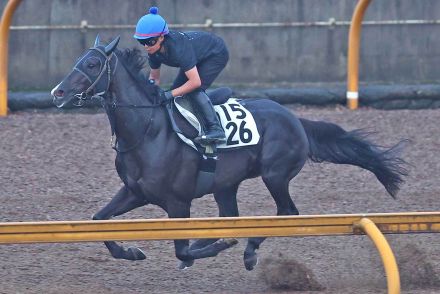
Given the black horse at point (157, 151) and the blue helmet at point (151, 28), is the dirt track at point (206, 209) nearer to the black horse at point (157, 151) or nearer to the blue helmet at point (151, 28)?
the black horse at point (157, 151)

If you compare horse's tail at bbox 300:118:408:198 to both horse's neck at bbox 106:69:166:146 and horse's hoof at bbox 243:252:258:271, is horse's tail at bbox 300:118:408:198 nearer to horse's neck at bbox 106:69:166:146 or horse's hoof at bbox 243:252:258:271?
horse's hoof at bbox 243:252:258:271

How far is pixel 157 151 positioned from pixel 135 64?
611 millimetres

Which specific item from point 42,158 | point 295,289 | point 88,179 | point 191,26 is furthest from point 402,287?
point 191,26

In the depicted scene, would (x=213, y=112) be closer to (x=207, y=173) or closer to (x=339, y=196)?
(x=207, y=173)

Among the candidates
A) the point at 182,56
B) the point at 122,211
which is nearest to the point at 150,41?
the point at 182,56

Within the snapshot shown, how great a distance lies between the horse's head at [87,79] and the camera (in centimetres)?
684

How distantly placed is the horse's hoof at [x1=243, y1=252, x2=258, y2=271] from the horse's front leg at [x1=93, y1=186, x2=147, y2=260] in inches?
26.8

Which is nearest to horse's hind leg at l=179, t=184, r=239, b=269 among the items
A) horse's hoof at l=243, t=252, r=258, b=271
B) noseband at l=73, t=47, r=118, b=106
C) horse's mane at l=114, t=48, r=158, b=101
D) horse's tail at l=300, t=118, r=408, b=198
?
horse's hoof at l=243, t=252, r=258, b=271

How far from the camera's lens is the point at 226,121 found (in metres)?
7.31

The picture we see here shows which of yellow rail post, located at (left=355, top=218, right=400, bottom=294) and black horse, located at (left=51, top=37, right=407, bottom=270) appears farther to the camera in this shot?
black horse, located at (left=51, top=37, right=407, bottom=270)

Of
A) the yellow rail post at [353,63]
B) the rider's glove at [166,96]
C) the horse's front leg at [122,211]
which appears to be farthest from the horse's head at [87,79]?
the yellow rail post at [353,63]

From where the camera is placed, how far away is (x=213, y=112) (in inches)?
282

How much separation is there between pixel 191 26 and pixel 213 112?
6064 mm

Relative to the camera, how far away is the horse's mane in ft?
23.3
